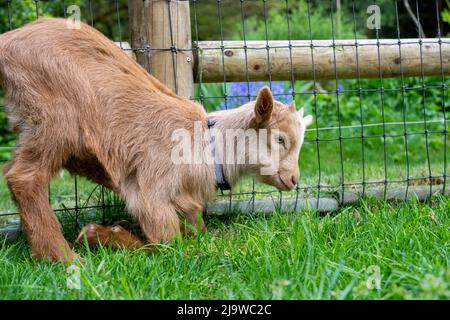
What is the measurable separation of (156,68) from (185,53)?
0.23m

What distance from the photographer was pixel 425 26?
1515 cm

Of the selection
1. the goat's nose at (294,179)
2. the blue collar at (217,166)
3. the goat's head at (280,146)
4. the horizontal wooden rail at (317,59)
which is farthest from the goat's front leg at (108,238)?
the horizontal wooden rail at (317,59)

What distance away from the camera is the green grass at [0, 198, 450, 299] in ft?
8.54

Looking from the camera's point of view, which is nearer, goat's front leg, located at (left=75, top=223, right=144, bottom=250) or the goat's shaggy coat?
the goat's shaggy coat

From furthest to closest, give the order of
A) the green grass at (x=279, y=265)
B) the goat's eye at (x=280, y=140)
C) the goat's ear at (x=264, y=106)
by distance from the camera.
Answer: the goat's eye at (x=280, y=140) < the goat's ear at (x=264, y=106) < the green grass at (x=279, y=265)

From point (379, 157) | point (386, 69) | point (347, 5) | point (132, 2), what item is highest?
point (347, 5)

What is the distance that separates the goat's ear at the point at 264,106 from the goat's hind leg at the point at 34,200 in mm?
1226

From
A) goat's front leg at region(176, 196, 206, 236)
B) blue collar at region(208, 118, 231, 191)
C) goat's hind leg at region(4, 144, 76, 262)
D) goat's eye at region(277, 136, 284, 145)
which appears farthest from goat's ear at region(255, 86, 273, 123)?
goat's hind leg at region(4, 144, 76, 262)

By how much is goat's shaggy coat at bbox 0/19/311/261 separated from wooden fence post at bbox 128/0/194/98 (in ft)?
1.07

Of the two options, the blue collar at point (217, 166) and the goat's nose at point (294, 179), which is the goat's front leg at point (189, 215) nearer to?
the blue collar at point (217, 166)

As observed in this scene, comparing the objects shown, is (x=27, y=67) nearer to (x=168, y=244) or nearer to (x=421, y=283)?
(x=168, y=244)

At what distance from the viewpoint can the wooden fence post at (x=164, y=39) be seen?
4164mm

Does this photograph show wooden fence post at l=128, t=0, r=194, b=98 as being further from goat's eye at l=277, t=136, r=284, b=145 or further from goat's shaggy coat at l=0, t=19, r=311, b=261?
goat's eye at l=277, t=136, r=284, b=145
